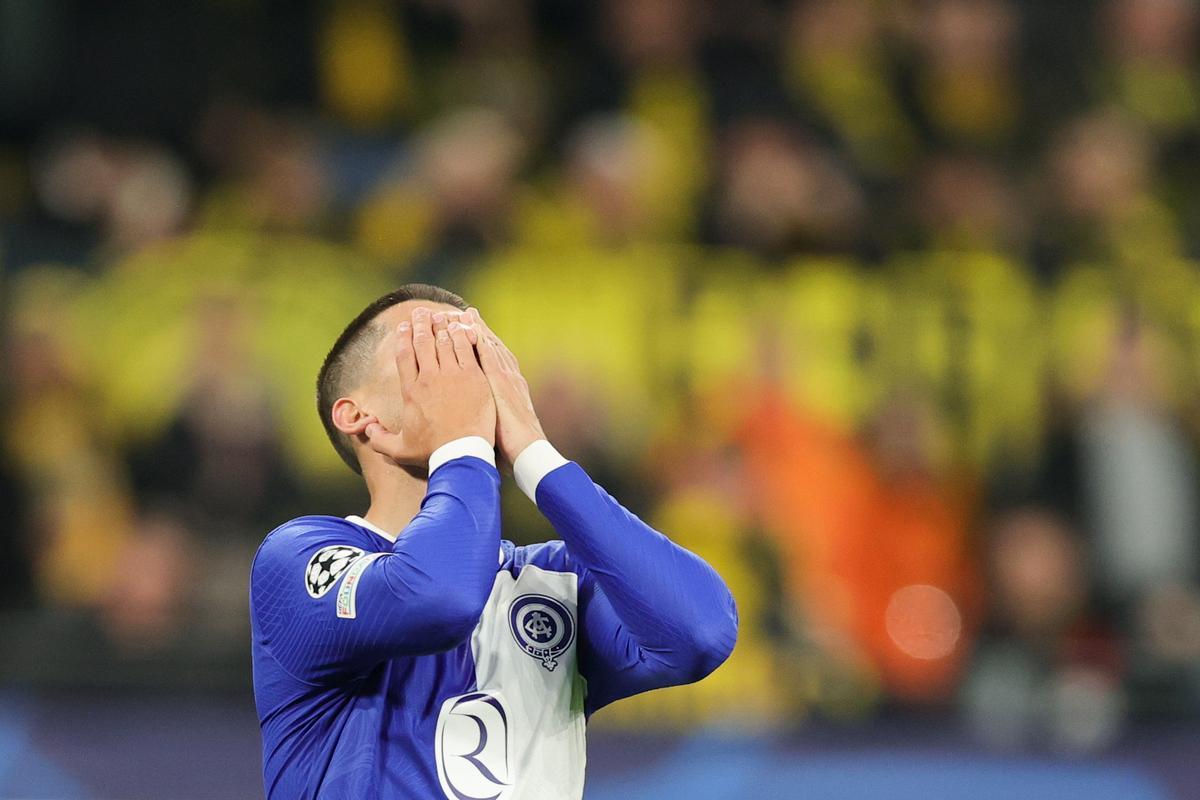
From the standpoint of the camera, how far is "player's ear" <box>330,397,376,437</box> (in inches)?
108

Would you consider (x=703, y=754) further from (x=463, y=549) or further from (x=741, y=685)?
(x=463, y=549)

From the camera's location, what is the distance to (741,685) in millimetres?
6621

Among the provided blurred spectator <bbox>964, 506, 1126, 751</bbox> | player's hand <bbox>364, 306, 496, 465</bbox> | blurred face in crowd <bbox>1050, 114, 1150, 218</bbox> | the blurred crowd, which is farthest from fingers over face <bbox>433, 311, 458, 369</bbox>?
blurred face in crowd <bbox>1050, 114, 1150, 218</bbox>

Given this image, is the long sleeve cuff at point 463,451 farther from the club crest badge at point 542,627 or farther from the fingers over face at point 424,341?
the club crest badge at point 542,627

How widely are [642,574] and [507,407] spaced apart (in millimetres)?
386

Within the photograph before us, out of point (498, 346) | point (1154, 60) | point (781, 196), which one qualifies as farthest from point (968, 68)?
point (498, 346)

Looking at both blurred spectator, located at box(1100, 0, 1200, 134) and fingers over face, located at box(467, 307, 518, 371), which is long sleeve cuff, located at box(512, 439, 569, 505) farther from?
blurred spectator, located at box(1100, 0, 1200, 134)

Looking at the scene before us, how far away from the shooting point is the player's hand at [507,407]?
2.66 metres

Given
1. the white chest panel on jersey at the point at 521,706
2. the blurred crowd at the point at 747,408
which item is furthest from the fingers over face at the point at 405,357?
the blurred crowd at the point at 747,408

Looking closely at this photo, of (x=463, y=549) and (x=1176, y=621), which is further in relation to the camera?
(x=1176, y=621)

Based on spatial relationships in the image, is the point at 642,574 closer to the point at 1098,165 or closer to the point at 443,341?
the point at 443,341

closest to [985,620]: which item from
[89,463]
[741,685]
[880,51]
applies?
[741,685]

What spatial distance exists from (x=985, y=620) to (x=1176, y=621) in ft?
2.66

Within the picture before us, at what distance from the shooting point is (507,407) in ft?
8.76
